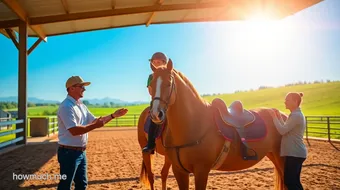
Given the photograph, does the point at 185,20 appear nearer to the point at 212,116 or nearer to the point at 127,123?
the point at 212,116

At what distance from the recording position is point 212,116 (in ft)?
10.1

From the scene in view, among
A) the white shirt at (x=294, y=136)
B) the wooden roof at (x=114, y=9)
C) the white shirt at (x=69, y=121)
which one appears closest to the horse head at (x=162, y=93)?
the white shirt at (x=69, y=121)

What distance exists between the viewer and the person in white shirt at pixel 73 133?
2666mm

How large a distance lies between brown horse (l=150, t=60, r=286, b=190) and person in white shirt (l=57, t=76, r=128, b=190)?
0.75 meters

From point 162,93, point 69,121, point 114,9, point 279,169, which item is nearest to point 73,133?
point 69,121

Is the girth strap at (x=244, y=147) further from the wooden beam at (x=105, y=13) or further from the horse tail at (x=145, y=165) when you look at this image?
the wooden beam at (x=105, y=13)

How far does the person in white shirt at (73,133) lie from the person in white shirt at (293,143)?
7.07 feet

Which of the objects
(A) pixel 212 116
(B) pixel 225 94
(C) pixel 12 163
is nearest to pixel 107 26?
(C) pixel 12 163

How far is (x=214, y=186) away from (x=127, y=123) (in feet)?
83.0

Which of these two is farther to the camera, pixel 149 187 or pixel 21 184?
pixel 21 184

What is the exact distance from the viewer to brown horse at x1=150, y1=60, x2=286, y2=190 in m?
2.58

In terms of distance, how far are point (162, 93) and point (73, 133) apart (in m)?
1.08

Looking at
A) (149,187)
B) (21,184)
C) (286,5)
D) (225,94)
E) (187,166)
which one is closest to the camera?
(187,166)

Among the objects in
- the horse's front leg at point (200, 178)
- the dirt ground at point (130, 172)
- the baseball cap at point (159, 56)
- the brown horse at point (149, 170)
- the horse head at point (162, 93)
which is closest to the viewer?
the horse head at point (162, 93)
